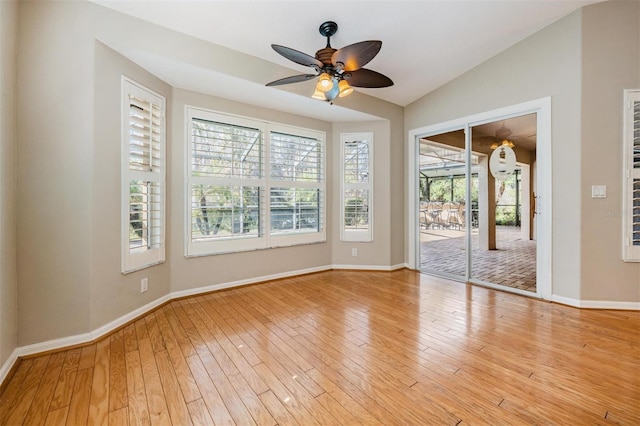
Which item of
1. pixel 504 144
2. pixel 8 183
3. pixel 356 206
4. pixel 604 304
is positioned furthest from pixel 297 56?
pixel 604 304

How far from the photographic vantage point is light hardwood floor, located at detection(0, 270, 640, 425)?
1.51m

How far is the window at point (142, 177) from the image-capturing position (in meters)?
2.59

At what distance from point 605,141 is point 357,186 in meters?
2.94

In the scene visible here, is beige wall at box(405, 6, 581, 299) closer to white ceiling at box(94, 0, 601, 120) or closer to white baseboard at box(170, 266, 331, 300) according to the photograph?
white ceiling at box(94, 0, 601, 120)

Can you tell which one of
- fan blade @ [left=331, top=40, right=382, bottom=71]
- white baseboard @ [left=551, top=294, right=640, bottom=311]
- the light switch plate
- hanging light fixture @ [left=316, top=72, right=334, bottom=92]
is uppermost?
fan blade @ [left=331, top=40, right=382, bottom=71]

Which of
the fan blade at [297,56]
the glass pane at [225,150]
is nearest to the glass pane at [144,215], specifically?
the glass pane at [225,150]

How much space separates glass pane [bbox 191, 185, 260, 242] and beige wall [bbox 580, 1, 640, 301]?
3.87 metres

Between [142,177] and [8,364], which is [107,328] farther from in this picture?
[142,177]

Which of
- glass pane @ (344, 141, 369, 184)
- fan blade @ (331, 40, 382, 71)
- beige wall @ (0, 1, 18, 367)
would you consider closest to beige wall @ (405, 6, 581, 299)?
glass pane @ (344, 141, 369, 184)

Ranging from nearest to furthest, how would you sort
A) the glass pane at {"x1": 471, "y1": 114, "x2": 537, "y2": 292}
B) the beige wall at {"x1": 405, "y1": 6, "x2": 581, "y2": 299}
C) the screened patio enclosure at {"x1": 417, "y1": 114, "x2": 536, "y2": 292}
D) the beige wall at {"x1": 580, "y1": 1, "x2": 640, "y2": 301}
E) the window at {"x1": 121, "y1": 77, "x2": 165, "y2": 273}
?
the window at {"x1": 121, "y1": 77, "x2": 165, "y2": 273} < the beige wall at {"x1": 580, "y1": 1, "x2": 640, "y2": 301} < the beige wall at {"x1": 405, "y1": 6, "x2": 581, "y2": 299} < the glass pane at {"x1": 471, "y1": 114, "x2": 537, "y2": 292} < the screened patio enclosure at {"x1": 417, "y1": 114, "x2": 536, "y2": 292}

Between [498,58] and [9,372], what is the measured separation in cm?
565

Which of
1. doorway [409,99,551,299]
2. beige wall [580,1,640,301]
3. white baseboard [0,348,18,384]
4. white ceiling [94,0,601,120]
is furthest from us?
doorway [409,99,551,299]

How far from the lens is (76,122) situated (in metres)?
2.21

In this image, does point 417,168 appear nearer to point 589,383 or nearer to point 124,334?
point 589,383
